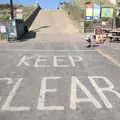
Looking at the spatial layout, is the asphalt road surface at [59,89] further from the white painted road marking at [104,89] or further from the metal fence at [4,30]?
the metal fence at [4,30]

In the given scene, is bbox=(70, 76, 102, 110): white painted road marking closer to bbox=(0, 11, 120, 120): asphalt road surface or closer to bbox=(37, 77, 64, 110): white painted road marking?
bbox=(0, 11, 120, 120): asphalt road surface

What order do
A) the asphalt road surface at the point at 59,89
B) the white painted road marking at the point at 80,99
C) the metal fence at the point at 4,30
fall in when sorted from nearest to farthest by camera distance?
1. the asphalt road surface at the point at 59,89
2. the white painted road marking at the point at 80,99
3. the metal fence at the point at 4,30

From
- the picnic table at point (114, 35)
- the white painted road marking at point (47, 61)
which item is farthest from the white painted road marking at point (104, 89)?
the picnic table at point (114, 35)

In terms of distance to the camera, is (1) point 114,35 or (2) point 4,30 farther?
(2) point 4,30

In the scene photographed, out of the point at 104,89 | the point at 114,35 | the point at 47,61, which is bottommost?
the point at 114,35

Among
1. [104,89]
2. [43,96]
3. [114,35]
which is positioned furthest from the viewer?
[114,35]

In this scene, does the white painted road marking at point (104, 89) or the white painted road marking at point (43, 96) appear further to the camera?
the white painted road marking at point (104, 89)

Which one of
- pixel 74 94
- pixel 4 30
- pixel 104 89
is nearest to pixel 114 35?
pixel 4 30

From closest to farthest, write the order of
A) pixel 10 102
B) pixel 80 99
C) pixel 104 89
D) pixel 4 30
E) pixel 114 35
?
pixel 10 102 → pixel 80 99 → pixel 104 89 → pixel 114 35 → pixel 4 30

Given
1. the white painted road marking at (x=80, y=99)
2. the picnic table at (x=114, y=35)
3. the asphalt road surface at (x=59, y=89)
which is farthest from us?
the picnic table at (x=114, y=35)

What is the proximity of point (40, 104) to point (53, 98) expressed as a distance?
65 centimetres

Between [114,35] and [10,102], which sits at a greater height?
[10,102]

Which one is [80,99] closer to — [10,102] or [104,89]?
[104,89]

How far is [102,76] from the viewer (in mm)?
12109
